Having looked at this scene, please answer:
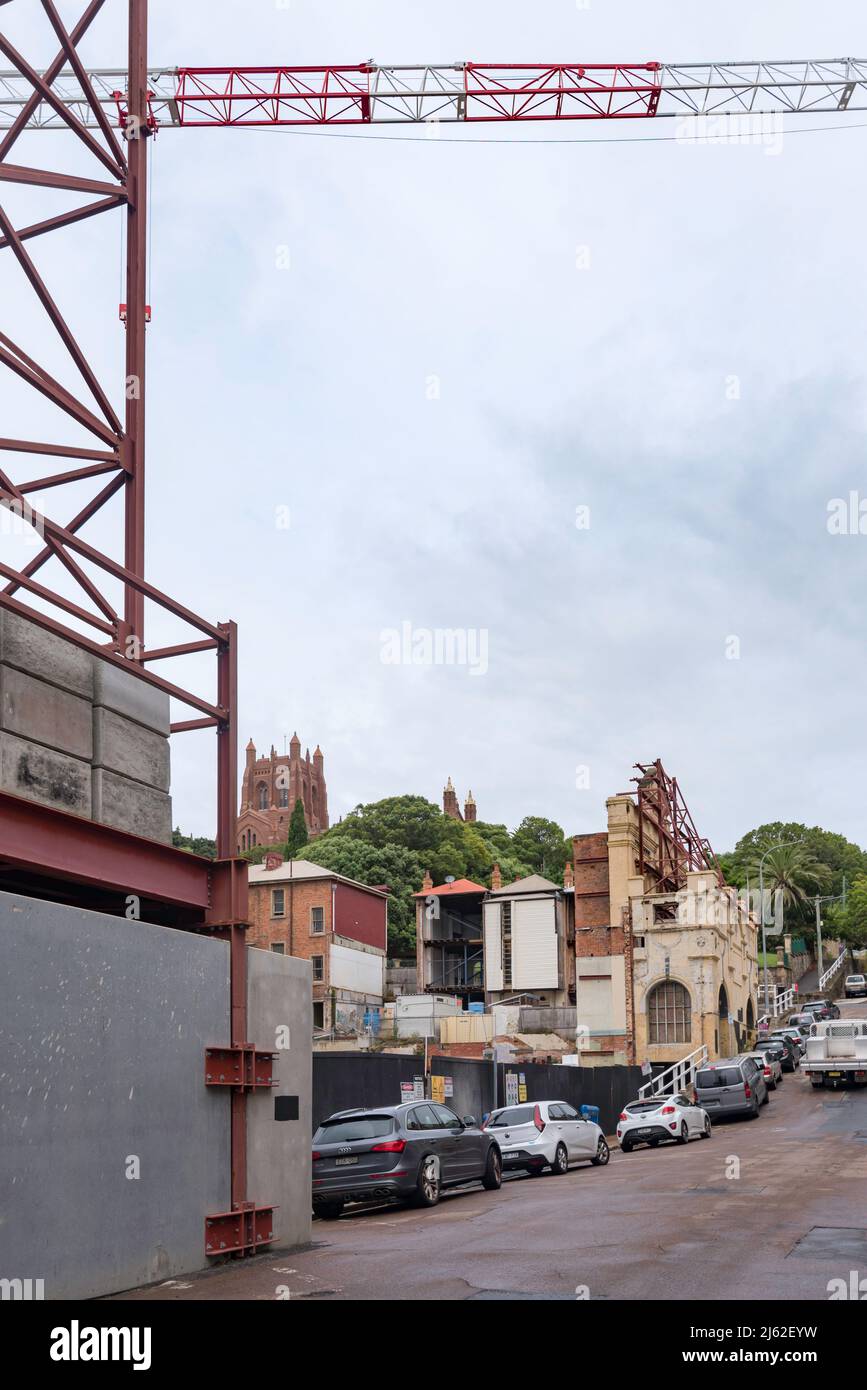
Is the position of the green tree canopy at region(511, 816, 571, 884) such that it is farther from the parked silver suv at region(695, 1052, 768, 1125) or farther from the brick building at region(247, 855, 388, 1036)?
the parked silver suv at region(695, 1052, 768, 1125)

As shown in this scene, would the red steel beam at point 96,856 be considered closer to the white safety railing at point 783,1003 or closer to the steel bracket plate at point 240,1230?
the steel bracket plate at point 240,1230

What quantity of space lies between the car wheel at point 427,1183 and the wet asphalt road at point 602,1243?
0.21 m

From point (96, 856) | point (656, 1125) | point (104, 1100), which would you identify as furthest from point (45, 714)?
point (656, 1125)

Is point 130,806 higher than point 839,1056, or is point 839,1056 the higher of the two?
point 130,806

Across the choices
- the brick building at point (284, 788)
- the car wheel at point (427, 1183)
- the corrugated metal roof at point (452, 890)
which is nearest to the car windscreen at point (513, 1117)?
the car wheel at point (427, 1183)

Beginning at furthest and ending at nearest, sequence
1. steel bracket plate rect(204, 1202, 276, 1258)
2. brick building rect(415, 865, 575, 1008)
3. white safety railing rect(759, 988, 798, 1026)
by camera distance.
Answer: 1. white safety railing rect(759, 988, 798, 1026)
2. brick building rect(415, 865, 575, 1008)
3. steel bracket plate rect(204, 1202, 276, 1258)

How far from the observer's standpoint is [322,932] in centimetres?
6388

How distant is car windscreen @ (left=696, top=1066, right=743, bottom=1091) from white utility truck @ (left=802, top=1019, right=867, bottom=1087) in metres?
5.91

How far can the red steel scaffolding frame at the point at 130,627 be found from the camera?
486 inches

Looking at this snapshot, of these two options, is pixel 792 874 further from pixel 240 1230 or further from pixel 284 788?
pixel 240 1230

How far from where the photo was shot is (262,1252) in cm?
1398

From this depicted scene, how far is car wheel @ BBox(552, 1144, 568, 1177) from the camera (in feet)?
82.6

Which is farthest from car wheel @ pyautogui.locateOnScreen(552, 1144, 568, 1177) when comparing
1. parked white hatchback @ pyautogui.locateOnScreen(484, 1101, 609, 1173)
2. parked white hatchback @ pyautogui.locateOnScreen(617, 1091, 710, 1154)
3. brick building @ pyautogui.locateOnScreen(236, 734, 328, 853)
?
brick building @ pyautogui.locateOnScreen(236, 734, 328, 853)

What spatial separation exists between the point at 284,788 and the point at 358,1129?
507ft
